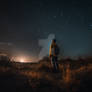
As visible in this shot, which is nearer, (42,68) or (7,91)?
(7,91)

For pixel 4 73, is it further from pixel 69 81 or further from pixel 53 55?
pixel 69 81

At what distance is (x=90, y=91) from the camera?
4.32 meters

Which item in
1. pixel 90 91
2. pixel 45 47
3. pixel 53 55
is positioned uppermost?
pixel 45 47

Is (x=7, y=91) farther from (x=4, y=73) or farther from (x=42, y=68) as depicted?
(x=42, y=68)

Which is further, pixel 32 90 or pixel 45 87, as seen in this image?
pixel 45 87

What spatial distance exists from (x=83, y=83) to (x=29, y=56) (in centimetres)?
2565

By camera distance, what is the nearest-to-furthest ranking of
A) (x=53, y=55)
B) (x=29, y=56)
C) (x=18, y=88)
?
(x=18, y=88) < (x=53, y=55) < (x=29, y=56)

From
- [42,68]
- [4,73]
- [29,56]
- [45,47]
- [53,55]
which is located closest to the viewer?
[4,73]

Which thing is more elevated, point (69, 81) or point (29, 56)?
point (29, 56)

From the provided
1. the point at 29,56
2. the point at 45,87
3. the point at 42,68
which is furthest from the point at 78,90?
the point at 29,56

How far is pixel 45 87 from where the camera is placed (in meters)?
4.83

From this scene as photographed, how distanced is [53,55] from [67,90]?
3429 mm

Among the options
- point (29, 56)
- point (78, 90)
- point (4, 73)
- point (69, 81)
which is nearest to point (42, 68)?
point (4, 73)

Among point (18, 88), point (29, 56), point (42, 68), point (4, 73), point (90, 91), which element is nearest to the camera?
point (90, 91)
